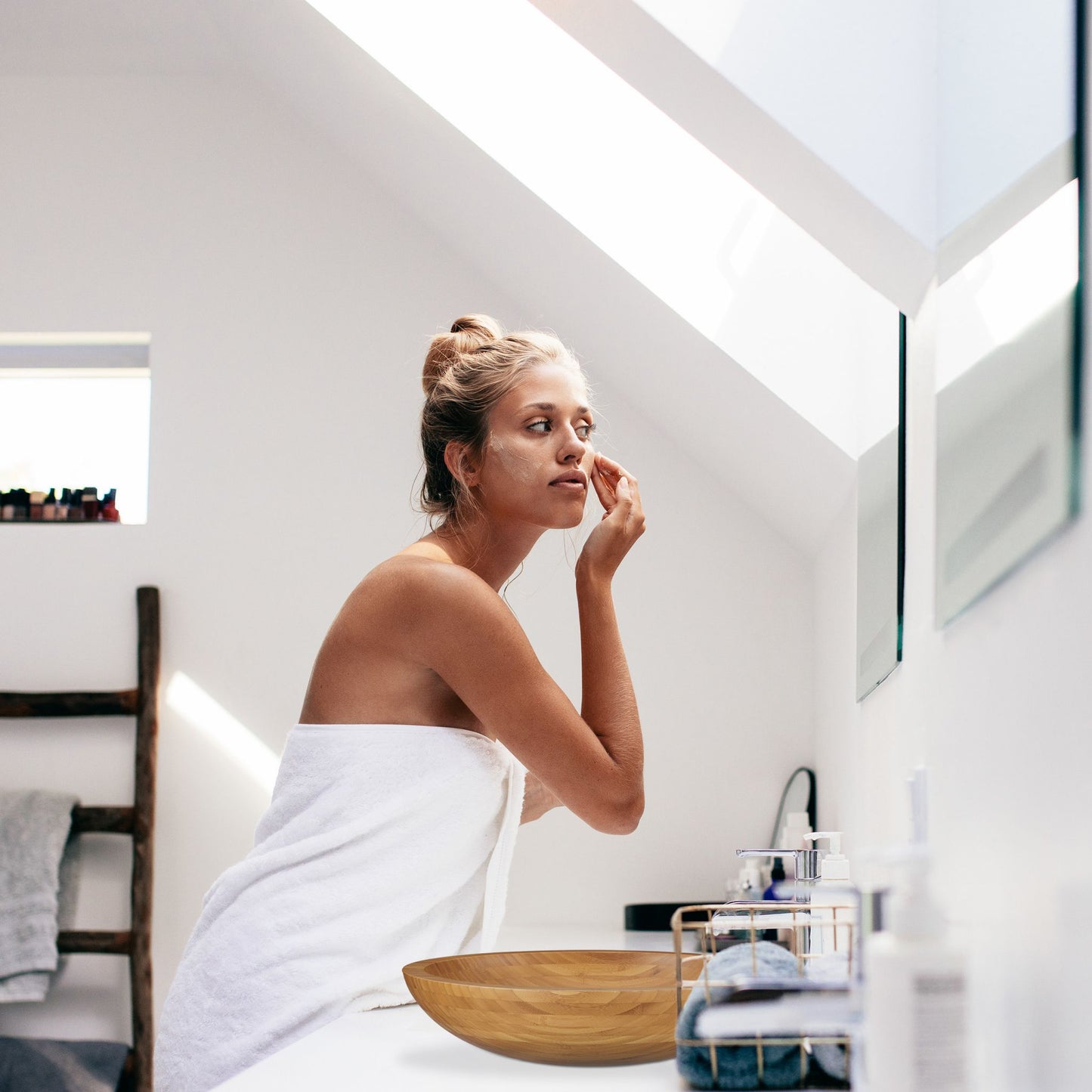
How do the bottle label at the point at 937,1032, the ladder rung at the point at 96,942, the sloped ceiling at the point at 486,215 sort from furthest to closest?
the ladder rung at the point at 96,942 → the sloped ceiling at the point at 486,215 → the bottle label at the point at 937,1032

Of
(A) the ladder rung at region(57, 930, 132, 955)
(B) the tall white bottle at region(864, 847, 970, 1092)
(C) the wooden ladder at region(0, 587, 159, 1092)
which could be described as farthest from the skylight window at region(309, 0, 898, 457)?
(A) the ladder rung at region(57, 930, 132, 955)

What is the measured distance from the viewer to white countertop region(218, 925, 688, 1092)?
696 mm

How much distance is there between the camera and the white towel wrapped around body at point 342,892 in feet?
3.34

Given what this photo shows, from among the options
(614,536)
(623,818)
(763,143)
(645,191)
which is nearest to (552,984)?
(623,818)

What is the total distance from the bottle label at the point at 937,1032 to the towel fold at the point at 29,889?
88.7 inches

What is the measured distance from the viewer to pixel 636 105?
5.69 feet

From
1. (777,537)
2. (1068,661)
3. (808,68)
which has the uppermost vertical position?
(808,68)

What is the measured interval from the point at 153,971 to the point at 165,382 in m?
1.24

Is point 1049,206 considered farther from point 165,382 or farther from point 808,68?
point 165,382

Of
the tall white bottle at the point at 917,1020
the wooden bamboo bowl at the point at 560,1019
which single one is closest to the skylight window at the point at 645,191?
the wooden bamboo bowl at the point at 560,1019

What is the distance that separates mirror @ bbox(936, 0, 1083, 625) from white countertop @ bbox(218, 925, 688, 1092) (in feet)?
1.16

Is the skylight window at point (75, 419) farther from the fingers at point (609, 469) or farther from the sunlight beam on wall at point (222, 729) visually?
the fingers at point (609, 469)

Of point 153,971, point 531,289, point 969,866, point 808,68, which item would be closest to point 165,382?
point 531,289

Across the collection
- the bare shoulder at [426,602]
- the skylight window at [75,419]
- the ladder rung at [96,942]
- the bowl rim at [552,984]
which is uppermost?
the skylight window at [75,419]
